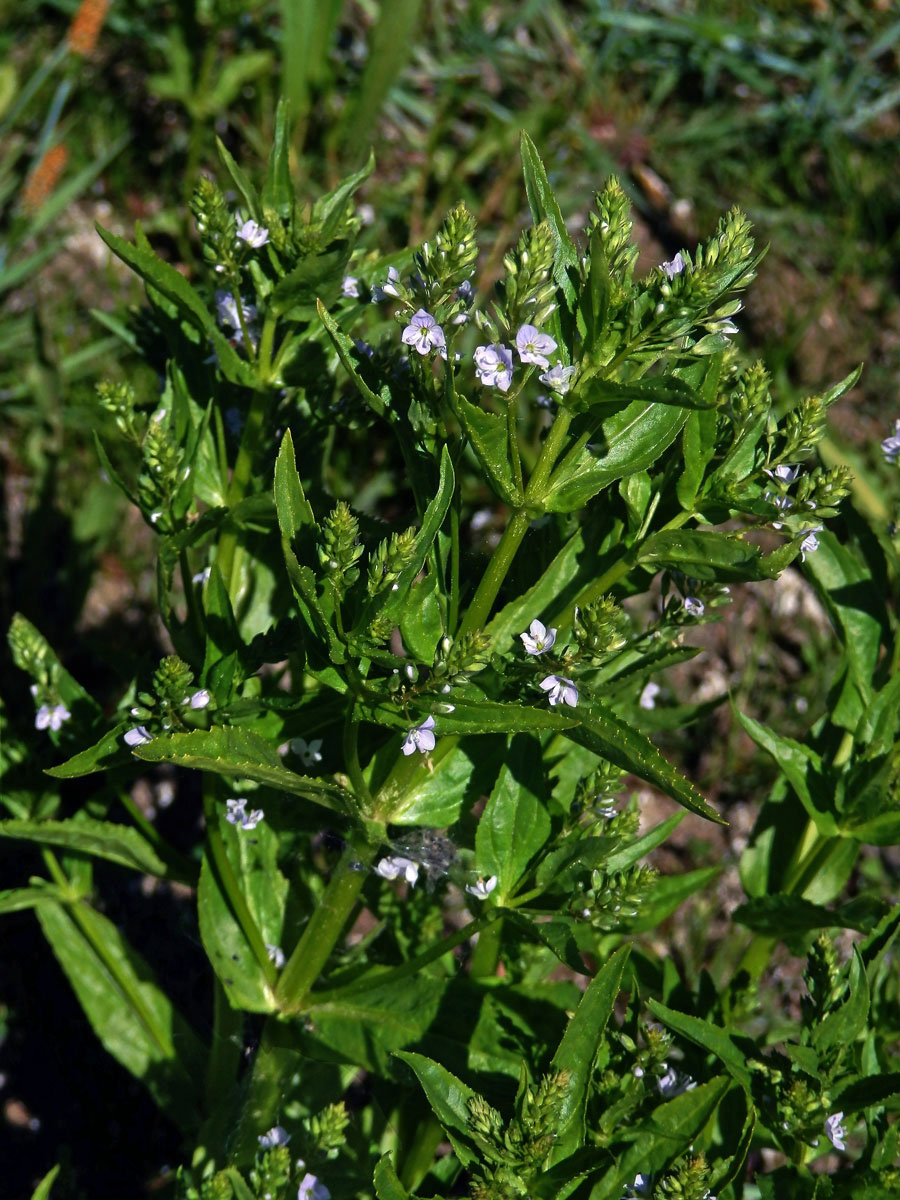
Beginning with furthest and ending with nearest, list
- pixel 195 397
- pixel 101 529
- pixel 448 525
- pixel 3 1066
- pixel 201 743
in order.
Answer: pixel 101 529, pixel 3 1066, pixel 195 397, pixel 448 525, pixel 201 743

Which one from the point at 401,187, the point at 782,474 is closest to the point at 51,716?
the point at 782,474

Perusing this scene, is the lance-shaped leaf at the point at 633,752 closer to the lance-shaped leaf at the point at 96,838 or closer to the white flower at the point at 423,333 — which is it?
the white flower at the point at 423,333

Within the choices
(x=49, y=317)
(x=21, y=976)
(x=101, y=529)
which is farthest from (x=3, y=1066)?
(x=49, y=317)

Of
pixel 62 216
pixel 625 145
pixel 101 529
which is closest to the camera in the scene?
pixel 101 529

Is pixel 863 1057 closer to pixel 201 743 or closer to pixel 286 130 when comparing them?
pixel 201 743

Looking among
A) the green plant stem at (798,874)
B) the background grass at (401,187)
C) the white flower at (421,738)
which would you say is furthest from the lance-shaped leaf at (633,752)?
the background grass at (401,187)

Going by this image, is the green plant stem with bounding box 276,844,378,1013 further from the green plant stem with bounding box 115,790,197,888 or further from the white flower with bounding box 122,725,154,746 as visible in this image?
the white flower with bounding box 122,725,154,746

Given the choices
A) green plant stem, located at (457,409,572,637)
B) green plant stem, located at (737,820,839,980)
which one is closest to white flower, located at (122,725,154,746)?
green plant stem, located at (457,409,572,637)
